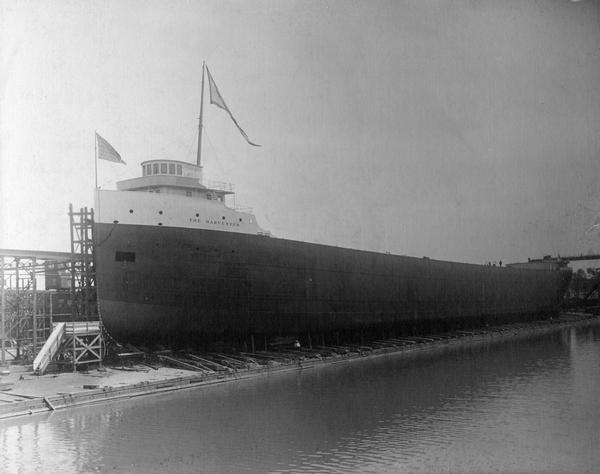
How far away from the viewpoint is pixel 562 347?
26.2 m

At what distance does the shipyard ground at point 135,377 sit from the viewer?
12391 mm

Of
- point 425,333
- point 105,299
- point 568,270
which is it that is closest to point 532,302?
point 568,270

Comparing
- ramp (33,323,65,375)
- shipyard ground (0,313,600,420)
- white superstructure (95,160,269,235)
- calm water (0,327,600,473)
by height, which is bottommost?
calm water (0,327,600,473)

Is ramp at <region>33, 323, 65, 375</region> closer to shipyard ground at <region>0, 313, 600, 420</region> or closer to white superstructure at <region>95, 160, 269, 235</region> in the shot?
shipyard ground at <region>0, 313, 600, 420</region>

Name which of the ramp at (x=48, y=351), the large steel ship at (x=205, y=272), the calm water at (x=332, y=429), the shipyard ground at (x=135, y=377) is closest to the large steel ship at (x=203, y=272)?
the large steel ship at (x=205, y=272)

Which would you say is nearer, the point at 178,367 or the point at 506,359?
the point at 178,367

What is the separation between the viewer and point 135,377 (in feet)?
48.7

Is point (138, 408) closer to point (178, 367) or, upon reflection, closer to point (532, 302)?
point (178, 367)

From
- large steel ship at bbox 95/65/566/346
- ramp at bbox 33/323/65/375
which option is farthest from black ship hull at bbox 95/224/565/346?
ramp at bbox 33/323/65/375

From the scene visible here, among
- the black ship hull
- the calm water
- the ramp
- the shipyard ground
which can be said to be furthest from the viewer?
the black ship hull

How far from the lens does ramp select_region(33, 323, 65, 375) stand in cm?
1520

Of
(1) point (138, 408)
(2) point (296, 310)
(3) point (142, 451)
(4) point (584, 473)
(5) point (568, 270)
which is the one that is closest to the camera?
(4) point (584, 473)

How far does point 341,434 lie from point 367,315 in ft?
48.2

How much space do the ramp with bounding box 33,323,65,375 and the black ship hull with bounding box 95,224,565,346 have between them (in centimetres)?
127
